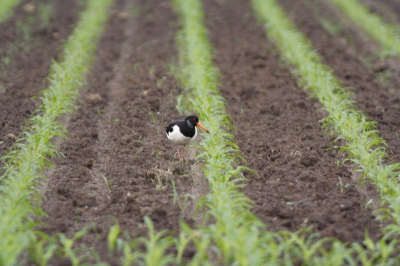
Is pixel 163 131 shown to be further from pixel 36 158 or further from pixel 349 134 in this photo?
pixel 349 134

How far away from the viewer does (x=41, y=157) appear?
534 centimetres

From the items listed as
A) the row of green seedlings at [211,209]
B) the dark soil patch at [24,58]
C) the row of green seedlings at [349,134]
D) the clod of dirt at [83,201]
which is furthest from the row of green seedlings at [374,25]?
the clod of dirt at [83,201]

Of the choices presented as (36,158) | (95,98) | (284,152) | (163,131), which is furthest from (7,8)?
(284,152)

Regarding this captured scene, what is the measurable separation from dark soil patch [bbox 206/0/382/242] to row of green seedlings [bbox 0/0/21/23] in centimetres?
644

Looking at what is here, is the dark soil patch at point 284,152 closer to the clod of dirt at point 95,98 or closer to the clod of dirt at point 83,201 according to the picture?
the clod of dirt at point 83,201

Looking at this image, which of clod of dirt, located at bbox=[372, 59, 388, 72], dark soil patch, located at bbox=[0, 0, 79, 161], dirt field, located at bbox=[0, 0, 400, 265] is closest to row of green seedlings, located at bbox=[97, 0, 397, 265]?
dirt field, located at bbox=[0, 0, 400, 265]

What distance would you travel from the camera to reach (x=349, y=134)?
19.6 ft

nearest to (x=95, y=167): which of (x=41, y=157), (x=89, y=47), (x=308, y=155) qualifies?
(x=41, y=157)

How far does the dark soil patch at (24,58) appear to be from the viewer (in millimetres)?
6984

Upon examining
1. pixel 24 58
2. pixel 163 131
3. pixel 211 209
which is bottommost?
pixel 24 58

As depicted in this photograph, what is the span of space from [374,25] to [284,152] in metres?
7.69

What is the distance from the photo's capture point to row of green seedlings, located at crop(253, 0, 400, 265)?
3.91 m

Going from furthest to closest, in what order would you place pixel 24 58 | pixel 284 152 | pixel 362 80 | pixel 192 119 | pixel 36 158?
1. pixel 24 58
2. pixel 362 80
3. pixel 284 152
4. pixel 192 119
5. pixel 36 158

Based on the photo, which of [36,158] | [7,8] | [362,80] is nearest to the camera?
[36,158]
